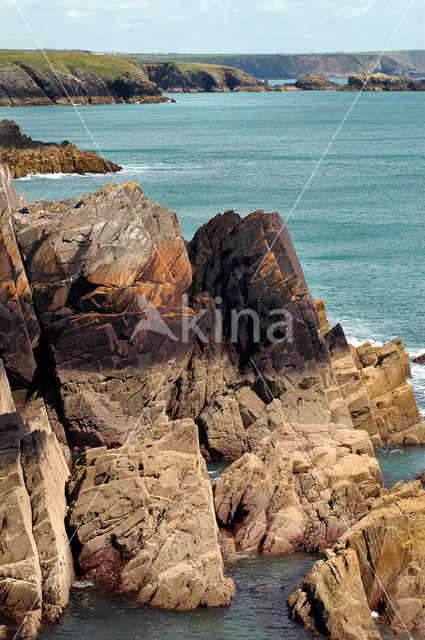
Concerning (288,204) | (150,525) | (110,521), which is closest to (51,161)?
(288,204)

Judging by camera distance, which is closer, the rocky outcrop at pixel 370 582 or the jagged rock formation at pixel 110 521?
the rocky outcrop at pixel 370 582

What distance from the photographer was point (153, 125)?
146375 mm

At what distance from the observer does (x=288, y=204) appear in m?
70.2

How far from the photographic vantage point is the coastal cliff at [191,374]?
2280 centimetres

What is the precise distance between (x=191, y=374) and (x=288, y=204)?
41.8 m

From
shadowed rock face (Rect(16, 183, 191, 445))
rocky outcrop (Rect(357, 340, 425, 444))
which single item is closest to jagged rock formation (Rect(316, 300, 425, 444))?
rocky outcrop (Rect(357, 340, 425, 444))

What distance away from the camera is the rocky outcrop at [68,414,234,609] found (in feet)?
63.9

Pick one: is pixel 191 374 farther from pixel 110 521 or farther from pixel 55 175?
pixel 55 175

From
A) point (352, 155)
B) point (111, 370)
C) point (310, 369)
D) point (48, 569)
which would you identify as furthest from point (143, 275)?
point (352, 155)

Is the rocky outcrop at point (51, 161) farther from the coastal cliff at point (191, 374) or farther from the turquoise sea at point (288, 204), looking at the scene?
the coastal cliff at point (191, 374)

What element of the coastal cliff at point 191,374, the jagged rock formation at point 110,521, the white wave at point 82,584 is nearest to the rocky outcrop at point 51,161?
the coastal cliff at point 191,374

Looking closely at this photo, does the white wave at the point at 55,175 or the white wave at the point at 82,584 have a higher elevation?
the white wave at the point at 55,175

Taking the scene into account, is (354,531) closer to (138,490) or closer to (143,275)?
(138,490)

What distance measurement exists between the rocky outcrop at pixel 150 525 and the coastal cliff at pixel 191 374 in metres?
0.08
